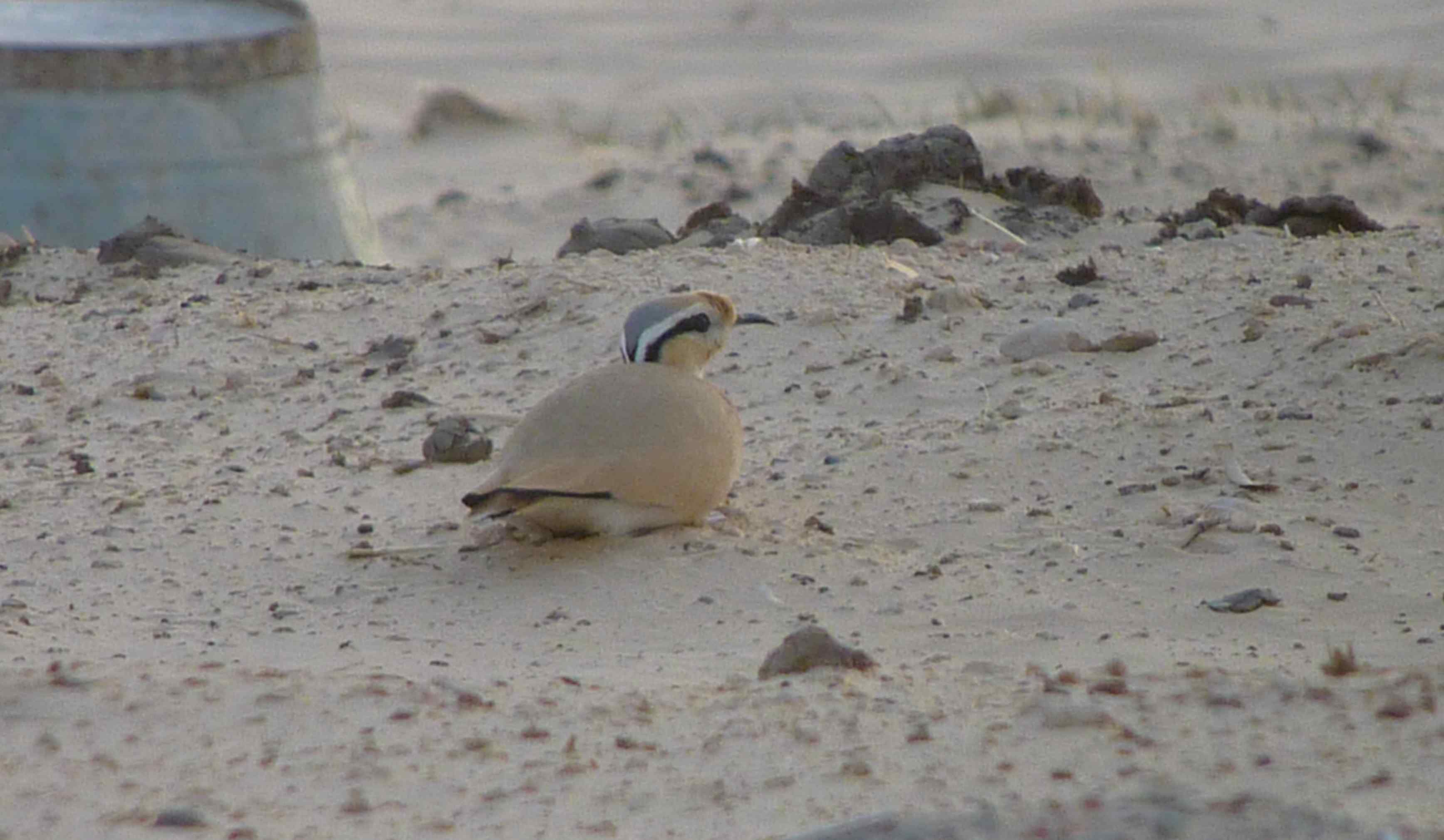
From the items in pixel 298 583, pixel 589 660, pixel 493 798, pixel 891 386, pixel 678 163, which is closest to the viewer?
pixel 493 798

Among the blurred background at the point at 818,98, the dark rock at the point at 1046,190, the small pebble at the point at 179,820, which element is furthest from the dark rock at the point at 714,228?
the small pebble at the point at 179,820

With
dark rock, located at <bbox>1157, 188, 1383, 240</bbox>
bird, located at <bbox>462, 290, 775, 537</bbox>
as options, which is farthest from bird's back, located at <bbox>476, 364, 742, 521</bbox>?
dark rock, located at <bbox>1157, 188, 1383, 240</bbox>

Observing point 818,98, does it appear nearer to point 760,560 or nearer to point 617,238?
point 617,238

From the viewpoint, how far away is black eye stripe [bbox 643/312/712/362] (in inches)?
186

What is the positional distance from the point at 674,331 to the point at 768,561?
653 millimetres

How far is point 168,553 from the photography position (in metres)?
4.50

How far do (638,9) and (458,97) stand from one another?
340cm

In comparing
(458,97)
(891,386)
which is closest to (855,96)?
(458,97)

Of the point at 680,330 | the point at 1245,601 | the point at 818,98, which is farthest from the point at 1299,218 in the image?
the point at 818,98

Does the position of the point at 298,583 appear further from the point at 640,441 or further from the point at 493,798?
the point at 493,798

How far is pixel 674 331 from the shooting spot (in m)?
4.73

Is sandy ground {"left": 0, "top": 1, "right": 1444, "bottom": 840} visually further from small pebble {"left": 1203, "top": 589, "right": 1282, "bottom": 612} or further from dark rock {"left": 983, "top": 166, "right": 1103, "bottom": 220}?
dark rock {"left": 983, "top": 166, "right": 1103, "bottom": 220}

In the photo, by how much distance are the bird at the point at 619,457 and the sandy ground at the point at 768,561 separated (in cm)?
7

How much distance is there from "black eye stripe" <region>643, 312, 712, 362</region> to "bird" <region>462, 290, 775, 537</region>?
0.39 feet
